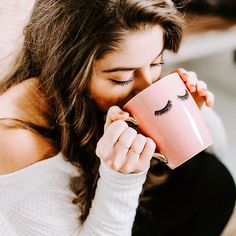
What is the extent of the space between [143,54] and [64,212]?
341 millimetres

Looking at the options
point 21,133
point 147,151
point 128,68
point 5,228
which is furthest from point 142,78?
point 5,228

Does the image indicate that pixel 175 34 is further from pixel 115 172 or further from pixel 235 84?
pixel 235 84

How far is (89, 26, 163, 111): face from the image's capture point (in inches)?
26.1

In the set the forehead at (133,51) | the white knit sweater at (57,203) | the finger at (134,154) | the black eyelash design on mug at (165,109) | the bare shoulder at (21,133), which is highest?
the forehead at (133,51)

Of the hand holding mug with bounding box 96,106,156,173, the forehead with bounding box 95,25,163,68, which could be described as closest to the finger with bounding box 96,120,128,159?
the hand holding mug with bounding box 96,106,156,173

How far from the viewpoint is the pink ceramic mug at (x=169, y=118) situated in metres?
0.62

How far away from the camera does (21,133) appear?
0.75 m

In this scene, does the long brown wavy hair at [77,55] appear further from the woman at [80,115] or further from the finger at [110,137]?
the finger at [110,137]

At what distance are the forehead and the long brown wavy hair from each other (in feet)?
0.03

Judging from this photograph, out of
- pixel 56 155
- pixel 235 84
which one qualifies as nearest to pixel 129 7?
pixel 56 155

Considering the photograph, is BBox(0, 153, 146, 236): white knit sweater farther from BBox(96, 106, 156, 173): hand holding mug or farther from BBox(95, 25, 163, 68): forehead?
BBox(95, 25, 163, 68): forehead

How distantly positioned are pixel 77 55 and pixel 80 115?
14 centimetres

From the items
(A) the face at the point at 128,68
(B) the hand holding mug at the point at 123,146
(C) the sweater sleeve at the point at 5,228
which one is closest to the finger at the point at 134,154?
(B) the hand holding mug at the point at 123,146

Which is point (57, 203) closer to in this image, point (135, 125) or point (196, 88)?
point (135, 125)
